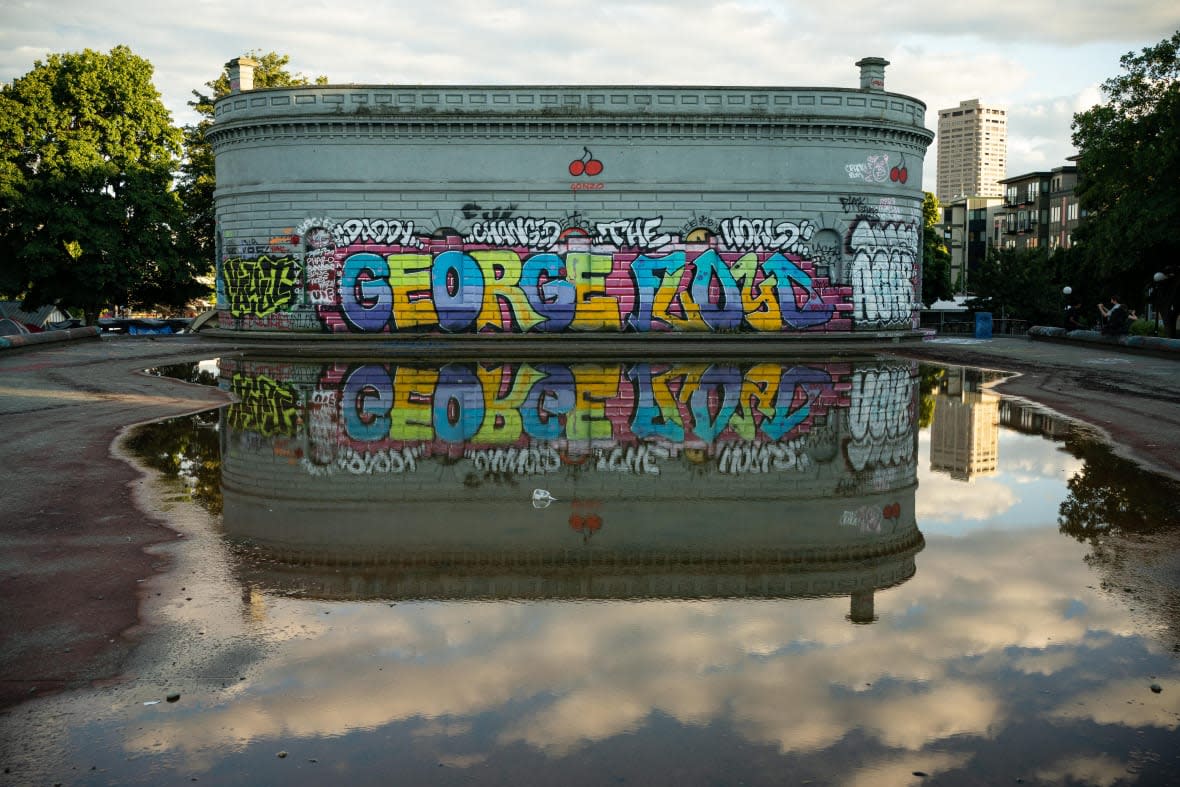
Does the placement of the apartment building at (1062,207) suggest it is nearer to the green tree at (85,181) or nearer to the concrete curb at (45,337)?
the green tree at (85,181)

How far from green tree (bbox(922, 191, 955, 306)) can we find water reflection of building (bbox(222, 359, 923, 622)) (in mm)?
51121

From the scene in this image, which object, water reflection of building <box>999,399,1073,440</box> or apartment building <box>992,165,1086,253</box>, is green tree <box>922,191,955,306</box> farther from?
water reflection of building <box>999,399,1073,440</box>

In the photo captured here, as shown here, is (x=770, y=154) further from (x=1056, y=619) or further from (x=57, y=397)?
(x=1056, y=619)

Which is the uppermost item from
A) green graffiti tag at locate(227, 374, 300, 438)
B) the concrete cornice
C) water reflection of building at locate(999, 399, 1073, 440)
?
the concrete cornice

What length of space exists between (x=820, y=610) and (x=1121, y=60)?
38.3 m

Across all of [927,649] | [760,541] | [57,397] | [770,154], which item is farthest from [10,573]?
[770,154]

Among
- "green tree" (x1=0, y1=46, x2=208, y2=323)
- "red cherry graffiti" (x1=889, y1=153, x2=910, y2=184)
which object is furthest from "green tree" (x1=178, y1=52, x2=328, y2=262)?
"red cherry graffiti" (x1=889, y1=153, x2=910, y2=184)

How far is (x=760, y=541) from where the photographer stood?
26.8 ft

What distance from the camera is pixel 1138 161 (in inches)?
1414

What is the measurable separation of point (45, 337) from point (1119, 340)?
1305 inches

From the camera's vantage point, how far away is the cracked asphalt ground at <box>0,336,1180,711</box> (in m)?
6.07

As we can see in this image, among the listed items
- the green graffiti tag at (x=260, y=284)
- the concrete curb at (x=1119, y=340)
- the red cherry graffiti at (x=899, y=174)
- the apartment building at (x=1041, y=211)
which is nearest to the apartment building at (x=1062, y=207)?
the apartment building at (x=1041, y=211)

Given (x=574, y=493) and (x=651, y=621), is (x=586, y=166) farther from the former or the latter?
(x=651, y=621)

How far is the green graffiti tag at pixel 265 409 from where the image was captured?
1434 cm
